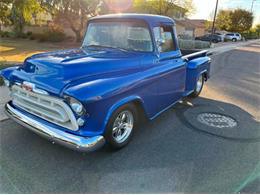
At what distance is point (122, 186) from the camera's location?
2684 millimetres

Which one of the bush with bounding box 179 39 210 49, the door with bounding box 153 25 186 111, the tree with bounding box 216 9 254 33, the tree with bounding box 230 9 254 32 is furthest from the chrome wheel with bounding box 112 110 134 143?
the tree with bounding box 230 9 254 32

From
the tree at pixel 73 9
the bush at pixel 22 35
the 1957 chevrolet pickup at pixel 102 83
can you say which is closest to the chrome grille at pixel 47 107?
the 1957 chevrolet pickup at pixel 102 83

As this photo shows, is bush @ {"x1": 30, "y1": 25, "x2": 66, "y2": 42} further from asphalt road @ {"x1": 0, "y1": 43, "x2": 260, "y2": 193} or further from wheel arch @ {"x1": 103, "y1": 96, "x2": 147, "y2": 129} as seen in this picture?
wheel arch @ {"x1": 103, "y1": 96, "x2": 147, "y2": 129}

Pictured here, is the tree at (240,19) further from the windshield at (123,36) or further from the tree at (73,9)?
the windshield at (123,36)

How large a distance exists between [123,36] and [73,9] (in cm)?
2378

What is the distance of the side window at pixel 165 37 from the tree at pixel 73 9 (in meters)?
22.1

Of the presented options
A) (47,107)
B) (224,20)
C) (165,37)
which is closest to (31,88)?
(47,107)

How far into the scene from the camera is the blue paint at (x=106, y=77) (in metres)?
2.78

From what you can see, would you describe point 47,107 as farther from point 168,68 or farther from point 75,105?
point 168,68

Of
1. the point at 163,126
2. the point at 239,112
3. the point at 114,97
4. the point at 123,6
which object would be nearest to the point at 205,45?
the point at 123,6

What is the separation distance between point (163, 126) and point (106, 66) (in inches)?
69.1

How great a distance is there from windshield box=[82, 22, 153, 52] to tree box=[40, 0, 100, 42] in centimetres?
2209

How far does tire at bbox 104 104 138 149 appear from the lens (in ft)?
10.1

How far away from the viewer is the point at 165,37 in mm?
4293
